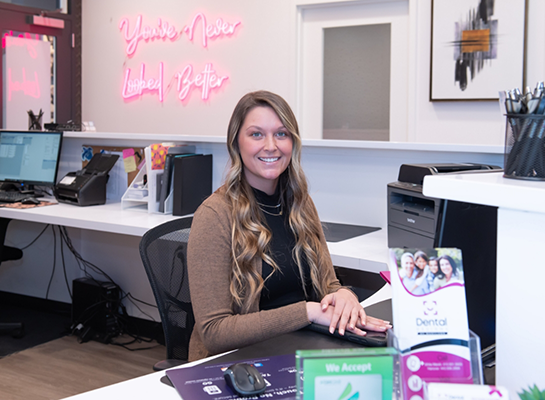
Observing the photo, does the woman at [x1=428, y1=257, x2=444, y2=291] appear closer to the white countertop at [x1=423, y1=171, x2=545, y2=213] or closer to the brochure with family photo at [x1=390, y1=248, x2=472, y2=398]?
the brochure with family photo at [x1=390, y1=248, x2=472, y2=398]

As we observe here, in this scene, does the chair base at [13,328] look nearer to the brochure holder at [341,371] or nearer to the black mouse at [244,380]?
the black mouse at [244,380]

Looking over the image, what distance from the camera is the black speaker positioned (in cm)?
318

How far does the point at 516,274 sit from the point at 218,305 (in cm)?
75

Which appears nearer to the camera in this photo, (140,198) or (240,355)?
(240,355)

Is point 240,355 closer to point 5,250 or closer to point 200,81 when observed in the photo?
point 5,250

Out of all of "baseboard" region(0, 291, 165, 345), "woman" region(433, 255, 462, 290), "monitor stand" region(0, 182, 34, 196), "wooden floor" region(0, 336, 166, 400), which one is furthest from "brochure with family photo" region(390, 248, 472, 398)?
"monitor stand" region(0, 182, 34, 196)

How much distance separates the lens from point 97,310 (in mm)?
3227

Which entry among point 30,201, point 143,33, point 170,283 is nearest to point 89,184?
point 30,201

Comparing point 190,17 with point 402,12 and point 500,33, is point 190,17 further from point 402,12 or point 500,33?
point 500,33

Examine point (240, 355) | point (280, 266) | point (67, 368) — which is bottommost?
point (67, 368)

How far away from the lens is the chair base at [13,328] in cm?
Answer: 314

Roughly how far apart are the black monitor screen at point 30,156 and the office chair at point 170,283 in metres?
1.83

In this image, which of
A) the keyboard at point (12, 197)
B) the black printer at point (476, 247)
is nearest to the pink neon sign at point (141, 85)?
the keyboard at point (12, 197)

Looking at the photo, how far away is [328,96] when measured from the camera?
406 centimetres
